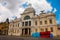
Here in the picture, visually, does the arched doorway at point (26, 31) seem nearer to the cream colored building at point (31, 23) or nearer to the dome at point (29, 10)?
the cream colored building at point (31, 23)

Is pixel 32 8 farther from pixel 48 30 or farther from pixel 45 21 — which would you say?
pixel 48 30

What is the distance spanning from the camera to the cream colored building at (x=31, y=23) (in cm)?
1858

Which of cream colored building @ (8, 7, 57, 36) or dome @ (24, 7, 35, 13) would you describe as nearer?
cream colored building @ (8, 7, 57, 36)

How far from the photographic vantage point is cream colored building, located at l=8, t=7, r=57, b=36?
731 inches

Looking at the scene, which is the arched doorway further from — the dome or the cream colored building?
the dome

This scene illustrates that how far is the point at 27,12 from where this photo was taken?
2202 cm

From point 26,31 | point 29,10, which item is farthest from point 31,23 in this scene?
point 29,10

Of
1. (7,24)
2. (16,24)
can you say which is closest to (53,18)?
(16,24)

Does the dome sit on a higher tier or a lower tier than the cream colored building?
higher

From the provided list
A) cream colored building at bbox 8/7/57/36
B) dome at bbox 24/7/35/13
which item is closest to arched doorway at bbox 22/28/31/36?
cream colored building at bbox 8/7/57/36

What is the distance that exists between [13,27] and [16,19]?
1803 mm

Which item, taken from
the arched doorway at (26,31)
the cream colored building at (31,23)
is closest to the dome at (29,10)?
the cream colored building at (31,23)

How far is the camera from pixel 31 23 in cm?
2083

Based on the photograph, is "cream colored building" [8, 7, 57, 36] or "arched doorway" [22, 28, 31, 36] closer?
"cream colored building" [8, 7, 57, 36]
